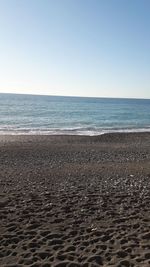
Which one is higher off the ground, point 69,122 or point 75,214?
point 69,122

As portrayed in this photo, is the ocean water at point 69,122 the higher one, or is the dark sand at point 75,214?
the ocean water at point 69,122

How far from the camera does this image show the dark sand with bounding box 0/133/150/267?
6812 mm

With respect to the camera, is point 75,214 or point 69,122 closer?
point 75,214

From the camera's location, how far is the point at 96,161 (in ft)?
62.1

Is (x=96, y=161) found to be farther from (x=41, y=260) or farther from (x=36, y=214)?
(x=41, y=260)

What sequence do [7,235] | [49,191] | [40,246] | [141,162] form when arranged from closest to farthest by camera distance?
[40,246], [7,235], [49,191], [141,162]

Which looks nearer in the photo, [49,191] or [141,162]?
[49,191]

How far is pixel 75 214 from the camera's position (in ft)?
30.5

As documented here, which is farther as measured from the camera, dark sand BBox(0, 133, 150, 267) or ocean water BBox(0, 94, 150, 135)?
ocean water BBox(0, 94, 150, 135)

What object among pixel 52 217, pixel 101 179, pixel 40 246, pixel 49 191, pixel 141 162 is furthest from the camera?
pixel 141 162

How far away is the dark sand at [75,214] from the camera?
22.3 ft

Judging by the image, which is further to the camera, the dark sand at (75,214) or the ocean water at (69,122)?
the ocean water at (69,122)

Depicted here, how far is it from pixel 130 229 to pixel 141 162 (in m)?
10.6

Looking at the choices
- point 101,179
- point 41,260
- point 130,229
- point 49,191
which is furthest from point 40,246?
point 101,179
